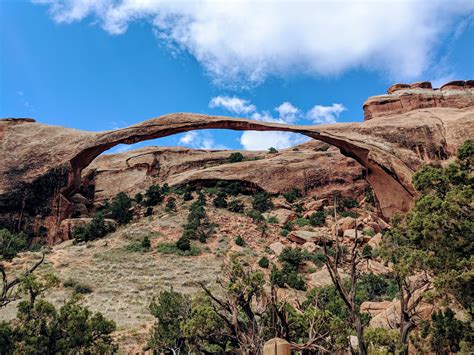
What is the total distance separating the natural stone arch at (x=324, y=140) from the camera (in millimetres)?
13351

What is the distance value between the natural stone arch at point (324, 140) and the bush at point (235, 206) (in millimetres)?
18686

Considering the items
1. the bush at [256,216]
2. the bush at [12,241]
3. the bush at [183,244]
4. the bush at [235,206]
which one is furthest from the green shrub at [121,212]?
the bush at [12,241]

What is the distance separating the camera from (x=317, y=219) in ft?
104

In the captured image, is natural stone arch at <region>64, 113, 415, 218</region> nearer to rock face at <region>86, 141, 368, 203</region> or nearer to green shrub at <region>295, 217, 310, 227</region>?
green shrub at <region>295, 217, 310, 227</region>

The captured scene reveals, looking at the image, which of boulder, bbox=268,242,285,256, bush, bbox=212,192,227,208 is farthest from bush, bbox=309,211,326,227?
bush, bbox=212,192,227,208

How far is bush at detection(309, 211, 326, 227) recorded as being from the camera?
1241 inches

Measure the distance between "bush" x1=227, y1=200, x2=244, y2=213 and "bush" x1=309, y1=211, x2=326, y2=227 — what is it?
594cm

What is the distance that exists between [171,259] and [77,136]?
36.3 ft

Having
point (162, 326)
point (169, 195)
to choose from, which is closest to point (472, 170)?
point (162, 326)

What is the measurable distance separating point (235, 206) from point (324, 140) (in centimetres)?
2015

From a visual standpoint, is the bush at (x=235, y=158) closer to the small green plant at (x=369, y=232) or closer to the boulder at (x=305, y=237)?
the boulder at (x=305, y=237)

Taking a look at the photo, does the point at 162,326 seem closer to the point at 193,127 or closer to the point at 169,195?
the point at 193,127

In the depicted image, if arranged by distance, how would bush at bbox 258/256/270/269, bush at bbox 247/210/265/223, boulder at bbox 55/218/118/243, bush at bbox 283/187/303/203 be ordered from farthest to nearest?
bush at bbox 283/187/303/203
bush at bbox 247/210/265/223
boulder at bbox 55/218/118/243
bush at bbox 258/256/270/269

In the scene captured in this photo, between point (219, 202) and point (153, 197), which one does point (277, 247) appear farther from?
point (153, 197)
